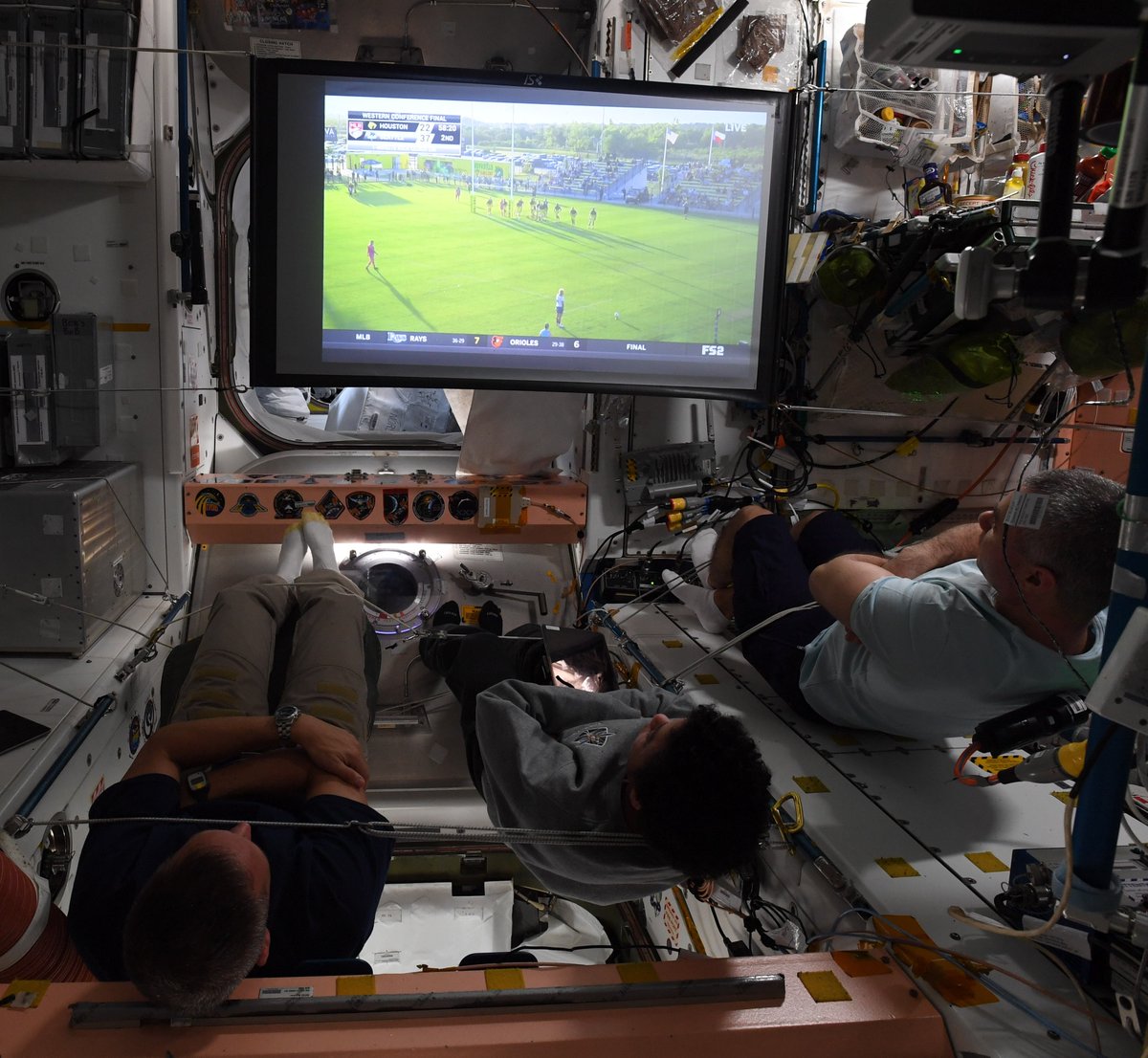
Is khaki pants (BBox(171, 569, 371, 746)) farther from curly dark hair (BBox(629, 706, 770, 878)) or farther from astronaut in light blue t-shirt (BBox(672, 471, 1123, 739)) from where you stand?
astronaut in light blue t-shirt (BBox(672, 471, 1123, 739))

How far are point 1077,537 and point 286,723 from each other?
160 cm

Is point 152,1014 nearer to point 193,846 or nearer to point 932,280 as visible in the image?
point 193,846

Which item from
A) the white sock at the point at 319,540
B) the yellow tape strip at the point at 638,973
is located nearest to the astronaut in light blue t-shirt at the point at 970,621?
the yellow tape strip at the point at 638,973

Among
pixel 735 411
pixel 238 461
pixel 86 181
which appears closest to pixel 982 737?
pixel 735 411

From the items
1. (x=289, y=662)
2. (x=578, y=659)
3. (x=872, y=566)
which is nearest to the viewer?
(x=872, y=566)

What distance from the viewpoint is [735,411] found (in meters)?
3.44

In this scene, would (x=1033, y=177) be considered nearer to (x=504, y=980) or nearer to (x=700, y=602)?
(x=700, y=602)

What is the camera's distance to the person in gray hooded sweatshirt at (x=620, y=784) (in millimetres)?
1482

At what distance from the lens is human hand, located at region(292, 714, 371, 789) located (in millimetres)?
1756

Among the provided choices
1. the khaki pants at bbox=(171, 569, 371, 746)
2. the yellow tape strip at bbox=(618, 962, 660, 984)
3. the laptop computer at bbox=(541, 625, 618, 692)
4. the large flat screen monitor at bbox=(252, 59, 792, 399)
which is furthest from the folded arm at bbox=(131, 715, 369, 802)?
the large flat screen monitor at bbox=(252, 59, 792, 399)

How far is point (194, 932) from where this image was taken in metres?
1.15

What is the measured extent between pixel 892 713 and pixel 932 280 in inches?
59.3

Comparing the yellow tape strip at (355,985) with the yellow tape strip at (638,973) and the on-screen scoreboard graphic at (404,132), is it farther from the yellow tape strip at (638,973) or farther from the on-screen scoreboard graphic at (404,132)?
the on-screen scoreboard graphic at (404,132)

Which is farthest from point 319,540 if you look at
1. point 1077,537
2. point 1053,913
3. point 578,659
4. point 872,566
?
point 1053,913
